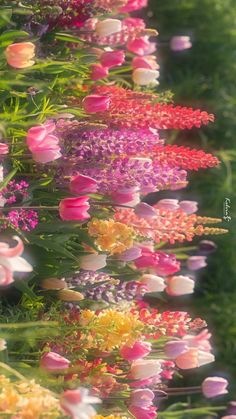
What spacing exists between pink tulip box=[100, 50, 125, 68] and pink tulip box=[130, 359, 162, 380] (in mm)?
733

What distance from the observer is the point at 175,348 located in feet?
4.76

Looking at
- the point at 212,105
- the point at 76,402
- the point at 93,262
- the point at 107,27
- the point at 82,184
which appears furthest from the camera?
the point at 212,105

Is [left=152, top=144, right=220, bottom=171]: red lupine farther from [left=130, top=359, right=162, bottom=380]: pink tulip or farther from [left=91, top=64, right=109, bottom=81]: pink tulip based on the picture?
[left=130, top=359, right=162, bottom=380]: pink tulip

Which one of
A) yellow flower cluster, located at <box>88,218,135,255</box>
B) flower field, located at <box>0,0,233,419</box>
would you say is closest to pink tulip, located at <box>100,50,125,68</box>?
flower field, located at <box>0,0,233,419</box>

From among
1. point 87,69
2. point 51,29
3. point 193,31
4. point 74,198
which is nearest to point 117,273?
point 74,198

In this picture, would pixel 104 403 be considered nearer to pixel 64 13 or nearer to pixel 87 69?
pixel 87 69

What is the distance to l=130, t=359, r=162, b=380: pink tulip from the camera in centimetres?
139

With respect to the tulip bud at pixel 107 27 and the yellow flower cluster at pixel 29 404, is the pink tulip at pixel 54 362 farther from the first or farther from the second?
the tulip bud at pixel 107 27

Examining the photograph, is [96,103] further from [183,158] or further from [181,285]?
[181,285]

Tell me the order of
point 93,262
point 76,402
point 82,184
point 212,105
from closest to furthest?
point 76,402, point 82,184, point 93,262, point 212,105

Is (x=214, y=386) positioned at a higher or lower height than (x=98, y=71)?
lower

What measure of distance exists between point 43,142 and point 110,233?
30 cm

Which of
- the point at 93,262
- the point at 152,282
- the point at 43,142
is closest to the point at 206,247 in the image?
the point at 152,282

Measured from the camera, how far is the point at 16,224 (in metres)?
1.25
